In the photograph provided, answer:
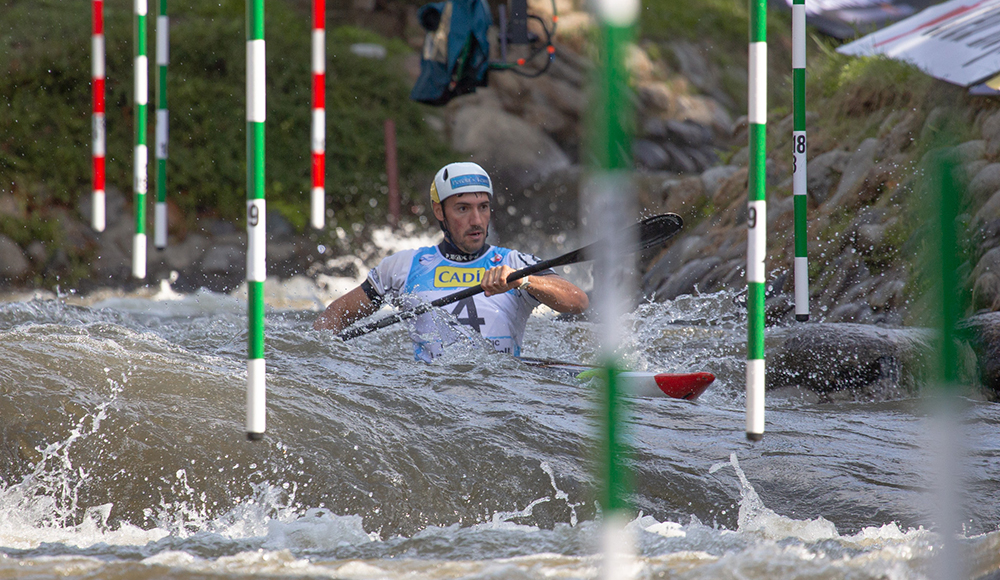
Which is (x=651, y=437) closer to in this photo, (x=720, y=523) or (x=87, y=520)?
(x=720, y=523)

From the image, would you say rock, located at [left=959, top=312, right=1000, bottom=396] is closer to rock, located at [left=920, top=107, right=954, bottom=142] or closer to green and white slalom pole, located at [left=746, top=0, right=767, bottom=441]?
rock, located at [left=920, top=107, right=954, bottom=142]

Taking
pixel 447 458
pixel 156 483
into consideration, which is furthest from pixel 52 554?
pixel 447 458

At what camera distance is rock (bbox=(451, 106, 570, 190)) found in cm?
1398

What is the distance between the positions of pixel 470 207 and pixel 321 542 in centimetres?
232

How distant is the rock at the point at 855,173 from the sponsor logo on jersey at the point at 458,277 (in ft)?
11.3

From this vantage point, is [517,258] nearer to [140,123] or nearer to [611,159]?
[140,123]

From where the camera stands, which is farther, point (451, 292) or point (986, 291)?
point (986, 291)

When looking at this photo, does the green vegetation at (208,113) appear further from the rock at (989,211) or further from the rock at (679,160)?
the rock at (989,211)

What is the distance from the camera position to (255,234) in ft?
7.91

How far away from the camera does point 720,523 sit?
280cm

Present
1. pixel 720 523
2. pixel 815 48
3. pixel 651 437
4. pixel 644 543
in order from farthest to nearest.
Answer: pixel 815 48, pixel 651 437, pixel 720 523, pixel 644 543

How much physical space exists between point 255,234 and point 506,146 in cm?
1192

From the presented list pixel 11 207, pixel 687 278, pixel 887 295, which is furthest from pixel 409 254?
pixel 11 207

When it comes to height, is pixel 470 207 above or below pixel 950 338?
above
